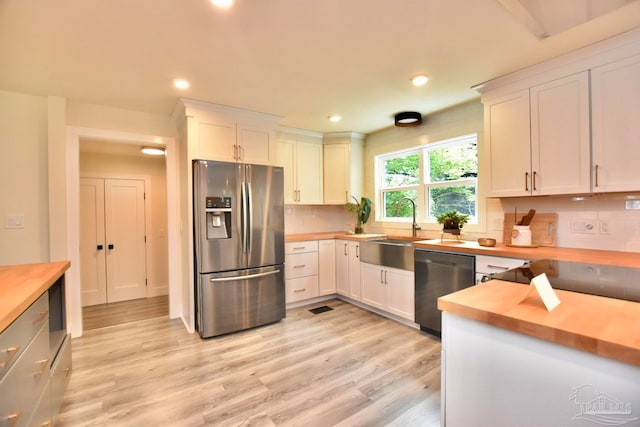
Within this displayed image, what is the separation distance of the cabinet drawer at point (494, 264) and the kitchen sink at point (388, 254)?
67cm

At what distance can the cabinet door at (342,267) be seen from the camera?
374 cm

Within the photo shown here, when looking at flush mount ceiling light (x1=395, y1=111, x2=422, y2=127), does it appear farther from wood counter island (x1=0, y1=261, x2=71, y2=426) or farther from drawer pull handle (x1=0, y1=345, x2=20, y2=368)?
drawer pull handle (x1=0, y1=345, x2=20, y2=368)

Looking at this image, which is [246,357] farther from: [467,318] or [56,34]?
[56,34]

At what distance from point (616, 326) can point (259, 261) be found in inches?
108

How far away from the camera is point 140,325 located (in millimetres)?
3240

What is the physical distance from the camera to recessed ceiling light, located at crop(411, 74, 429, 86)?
2.42 metres

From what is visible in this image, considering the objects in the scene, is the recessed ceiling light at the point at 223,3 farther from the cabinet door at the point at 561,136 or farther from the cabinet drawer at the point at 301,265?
the cabinet drawer at the point at 301,265

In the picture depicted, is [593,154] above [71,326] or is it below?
above

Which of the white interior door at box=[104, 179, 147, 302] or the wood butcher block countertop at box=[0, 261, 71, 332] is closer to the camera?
the wood butcher block countertop at box=[0, 261, 71, 332]

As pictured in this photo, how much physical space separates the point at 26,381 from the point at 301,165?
3245 mm

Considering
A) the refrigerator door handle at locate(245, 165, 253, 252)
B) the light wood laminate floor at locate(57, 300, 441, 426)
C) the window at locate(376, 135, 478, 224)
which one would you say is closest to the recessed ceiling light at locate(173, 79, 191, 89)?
the refrigerator door handle at locate(245, 165, 253, 252)

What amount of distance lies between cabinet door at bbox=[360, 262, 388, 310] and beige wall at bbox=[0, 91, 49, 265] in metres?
3.21

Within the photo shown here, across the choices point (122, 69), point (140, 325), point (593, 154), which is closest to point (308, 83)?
point (122, 69)

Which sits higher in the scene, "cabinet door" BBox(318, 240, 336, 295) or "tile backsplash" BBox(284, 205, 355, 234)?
"tile backsplash" BBox(284, 205, 355, 234)
